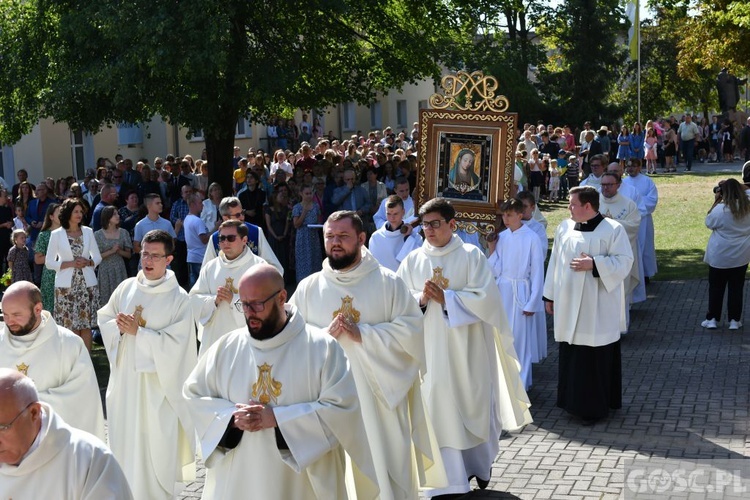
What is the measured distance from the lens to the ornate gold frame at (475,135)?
449 inches

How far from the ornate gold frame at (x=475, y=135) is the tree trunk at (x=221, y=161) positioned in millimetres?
7824

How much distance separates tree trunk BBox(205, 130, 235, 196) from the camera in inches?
754

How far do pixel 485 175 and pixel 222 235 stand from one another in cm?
341

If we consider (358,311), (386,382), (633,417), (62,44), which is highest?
(62,44)

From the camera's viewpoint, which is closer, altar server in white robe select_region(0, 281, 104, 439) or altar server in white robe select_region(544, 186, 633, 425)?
altar server in white robe select_region(0, 281, 104, 439)

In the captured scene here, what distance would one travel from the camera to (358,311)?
273 inches

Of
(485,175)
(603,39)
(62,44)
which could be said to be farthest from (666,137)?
(485,175)

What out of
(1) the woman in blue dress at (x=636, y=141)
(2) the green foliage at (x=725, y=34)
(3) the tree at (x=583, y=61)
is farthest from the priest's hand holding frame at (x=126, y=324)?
(3) the tree at (x=583, y=61)

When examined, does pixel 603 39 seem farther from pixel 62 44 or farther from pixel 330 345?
pixel 330 345

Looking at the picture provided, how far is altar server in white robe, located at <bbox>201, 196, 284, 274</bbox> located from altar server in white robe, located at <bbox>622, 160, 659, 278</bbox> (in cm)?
725

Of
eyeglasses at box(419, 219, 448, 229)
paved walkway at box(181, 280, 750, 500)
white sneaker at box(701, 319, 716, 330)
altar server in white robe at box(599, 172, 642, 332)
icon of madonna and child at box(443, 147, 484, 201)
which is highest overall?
icon of madonna and child at box(443, 147, 484, 201)

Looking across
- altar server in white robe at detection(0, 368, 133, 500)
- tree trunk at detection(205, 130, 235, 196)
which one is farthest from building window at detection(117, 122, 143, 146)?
altar server in white robe at detection(0, 368, 133, 500)

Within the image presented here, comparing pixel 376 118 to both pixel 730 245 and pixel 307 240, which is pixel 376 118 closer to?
pixel 307 240

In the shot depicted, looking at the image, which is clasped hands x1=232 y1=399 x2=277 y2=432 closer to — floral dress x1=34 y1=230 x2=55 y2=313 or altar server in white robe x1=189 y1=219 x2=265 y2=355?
altar server in white robe x1=189 y1=219 x2=265 y2=355
